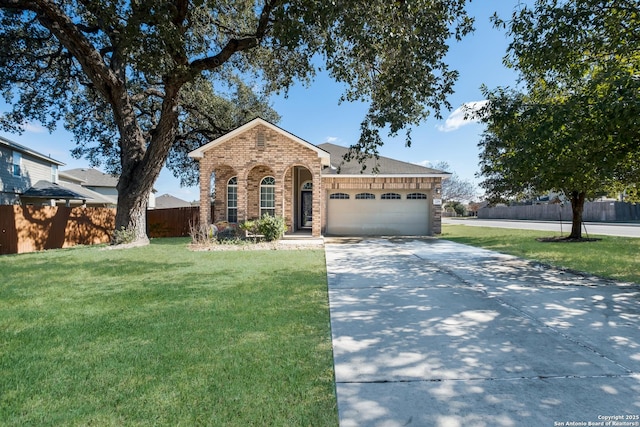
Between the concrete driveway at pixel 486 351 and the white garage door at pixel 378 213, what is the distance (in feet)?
35.9

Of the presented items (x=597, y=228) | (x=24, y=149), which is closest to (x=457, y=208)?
(x=597, y=228)

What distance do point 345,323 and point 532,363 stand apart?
6.62ft

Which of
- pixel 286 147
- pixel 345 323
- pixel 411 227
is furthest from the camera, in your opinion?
pixel 411 227

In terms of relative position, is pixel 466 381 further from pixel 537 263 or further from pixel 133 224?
pixel 133 224

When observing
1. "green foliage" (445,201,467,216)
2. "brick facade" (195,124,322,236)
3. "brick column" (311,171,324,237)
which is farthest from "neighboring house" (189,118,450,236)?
"green foliage" (445,201,467,216)

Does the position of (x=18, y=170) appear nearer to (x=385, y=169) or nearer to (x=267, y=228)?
(x=267, y=228)

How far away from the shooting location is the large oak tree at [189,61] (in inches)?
268

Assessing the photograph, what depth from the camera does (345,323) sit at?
4.18m

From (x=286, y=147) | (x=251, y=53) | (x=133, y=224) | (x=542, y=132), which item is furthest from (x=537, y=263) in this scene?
(x=133, y=224)

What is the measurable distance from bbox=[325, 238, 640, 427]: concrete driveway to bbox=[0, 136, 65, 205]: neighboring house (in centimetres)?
2156

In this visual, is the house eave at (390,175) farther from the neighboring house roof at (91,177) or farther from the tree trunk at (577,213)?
the neighboring house roof at (91,177)

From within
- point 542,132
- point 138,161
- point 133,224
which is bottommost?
point 133,224

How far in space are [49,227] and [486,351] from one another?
54.3 feet

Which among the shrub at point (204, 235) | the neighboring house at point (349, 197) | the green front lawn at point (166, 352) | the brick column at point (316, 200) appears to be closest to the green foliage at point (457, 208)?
the neighboring house at point (349, 197)
